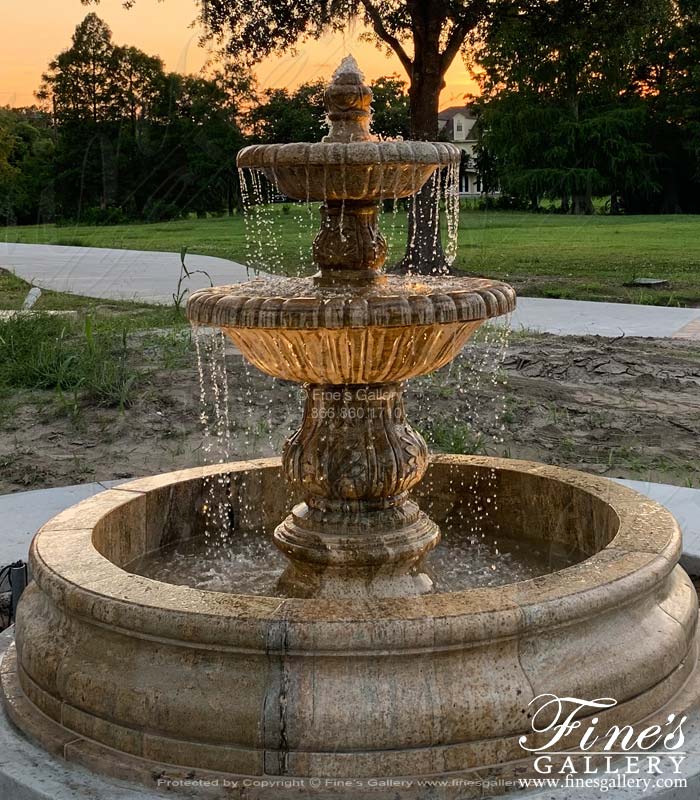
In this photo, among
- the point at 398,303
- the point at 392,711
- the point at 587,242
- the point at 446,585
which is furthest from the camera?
the point at 587,242

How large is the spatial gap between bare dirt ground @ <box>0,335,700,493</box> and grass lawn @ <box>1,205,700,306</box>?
544 cm

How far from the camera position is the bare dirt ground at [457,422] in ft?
24.5

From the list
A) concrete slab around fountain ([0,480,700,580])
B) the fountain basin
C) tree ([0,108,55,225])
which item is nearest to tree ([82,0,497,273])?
concrete slab around fountain ([0,480,700,580])

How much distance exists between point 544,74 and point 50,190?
995 inches

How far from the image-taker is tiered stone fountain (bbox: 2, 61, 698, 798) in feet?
9.87

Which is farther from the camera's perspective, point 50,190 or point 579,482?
point 50,190

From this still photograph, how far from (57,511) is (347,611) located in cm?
305

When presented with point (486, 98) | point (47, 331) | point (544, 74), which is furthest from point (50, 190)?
point (47, 331)

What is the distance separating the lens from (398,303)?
142 inches

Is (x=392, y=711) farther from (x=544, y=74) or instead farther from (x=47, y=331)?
(x=544, y=74)

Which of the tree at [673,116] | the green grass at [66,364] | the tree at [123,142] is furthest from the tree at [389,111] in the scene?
the tree at [673,116]

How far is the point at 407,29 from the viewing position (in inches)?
770

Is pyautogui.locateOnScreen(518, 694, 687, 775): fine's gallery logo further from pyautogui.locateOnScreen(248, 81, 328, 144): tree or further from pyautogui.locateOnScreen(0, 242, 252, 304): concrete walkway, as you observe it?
pyautogui.locateOnScreen(0, 242, 252, 304): concrete walkway

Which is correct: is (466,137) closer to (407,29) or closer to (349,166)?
(407,29)
